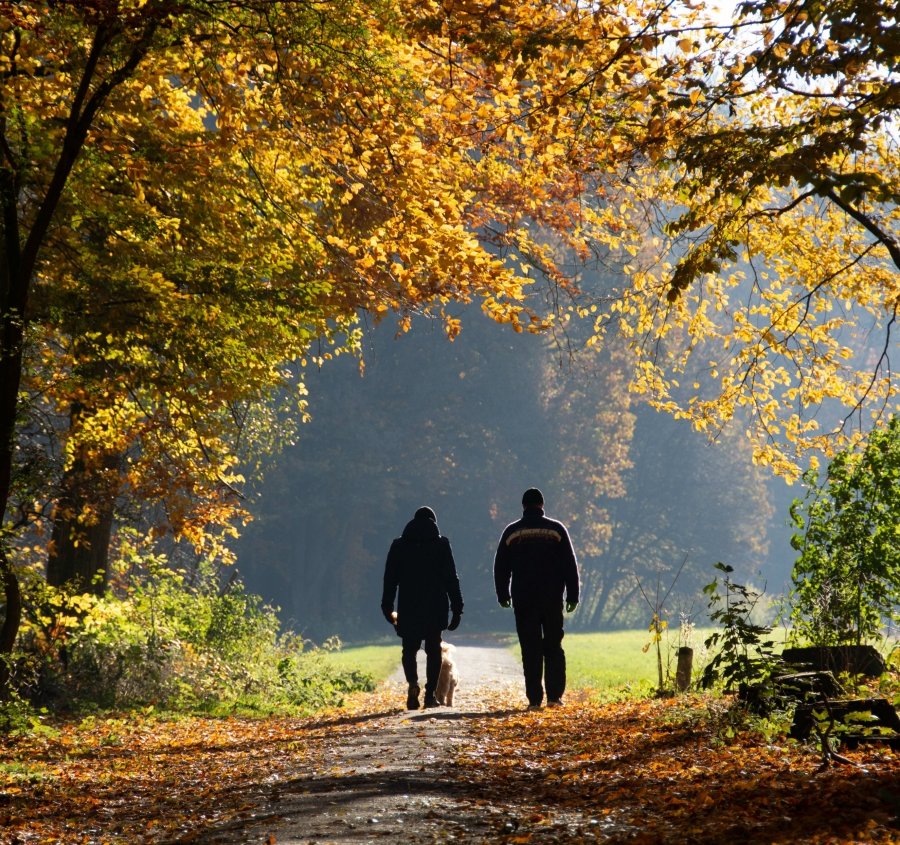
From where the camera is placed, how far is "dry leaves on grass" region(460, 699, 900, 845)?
16.0 feet

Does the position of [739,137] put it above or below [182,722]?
above

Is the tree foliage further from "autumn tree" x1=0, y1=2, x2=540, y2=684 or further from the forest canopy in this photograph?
"autumn tree" x1=0, y1=2, x2=540, y2=684

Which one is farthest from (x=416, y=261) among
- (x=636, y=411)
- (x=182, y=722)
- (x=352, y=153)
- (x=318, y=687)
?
(x=636, y=411)

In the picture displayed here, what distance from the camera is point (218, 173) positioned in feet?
35.3

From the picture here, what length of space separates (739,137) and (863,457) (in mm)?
3209

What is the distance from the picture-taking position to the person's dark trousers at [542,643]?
35.8 feet

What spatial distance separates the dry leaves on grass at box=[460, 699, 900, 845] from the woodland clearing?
1 centimetres

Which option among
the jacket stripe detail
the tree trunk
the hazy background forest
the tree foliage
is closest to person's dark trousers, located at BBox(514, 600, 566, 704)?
the jacket stripe detail

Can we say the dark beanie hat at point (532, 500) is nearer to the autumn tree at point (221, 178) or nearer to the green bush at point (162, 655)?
the autumn tree at point (221, 178)

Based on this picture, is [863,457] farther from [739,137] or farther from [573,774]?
[573,774]

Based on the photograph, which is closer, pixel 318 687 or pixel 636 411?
pixel 318 687

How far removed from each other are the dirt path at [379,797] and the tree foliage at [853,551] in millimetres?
3000

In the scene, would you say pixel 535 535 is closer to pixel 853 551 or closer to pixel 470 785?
pixel 853 551

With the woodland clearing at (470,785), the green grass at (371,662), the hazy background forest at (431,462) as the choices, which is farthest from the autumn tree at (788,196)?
the hazy background forest at (431,462)
